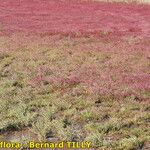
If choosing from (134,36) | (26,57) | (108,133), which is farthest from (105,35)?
(108,133)

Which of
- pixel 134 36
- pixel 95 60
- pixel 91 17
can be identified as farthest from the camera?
pixel 91 17

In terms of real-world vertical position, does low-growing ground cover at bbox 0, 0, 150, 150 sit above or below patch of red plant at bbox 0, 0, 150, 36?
below

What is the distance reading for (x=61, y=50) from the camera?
22.5m

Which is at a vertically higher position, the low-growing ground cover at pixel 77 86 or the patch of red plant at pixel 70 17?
the patch of red plant at pixel 70 17

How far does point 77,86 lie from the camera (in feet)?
52.1

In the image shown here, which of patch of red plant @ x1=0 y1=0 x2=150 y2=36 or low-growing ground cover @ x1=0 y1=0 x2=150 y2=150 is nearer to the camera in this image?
low-growing ground cover @ x1=0 y1=0 x2=150 y2=150

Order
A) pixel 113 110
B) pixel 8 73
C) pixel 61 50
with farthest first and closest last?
pixel 61 50 → pixel 8 73 → pixel 113 110

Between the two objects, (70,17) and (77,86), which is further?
(70,17)

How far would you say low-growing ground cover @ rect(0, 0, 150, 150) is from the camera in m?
11.6

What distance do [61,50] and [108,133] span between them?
11534mm

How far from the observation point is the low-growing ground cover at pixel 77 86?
38.0ft

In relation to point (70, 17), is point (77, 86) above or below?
below

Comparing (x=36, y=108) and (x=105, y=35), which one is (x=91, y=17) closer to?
(x=105, y=35)

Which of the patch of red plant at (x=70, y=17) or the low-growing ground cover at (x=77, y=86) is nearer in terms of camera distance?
the low-growing ground cover at (x=77, y=86)
